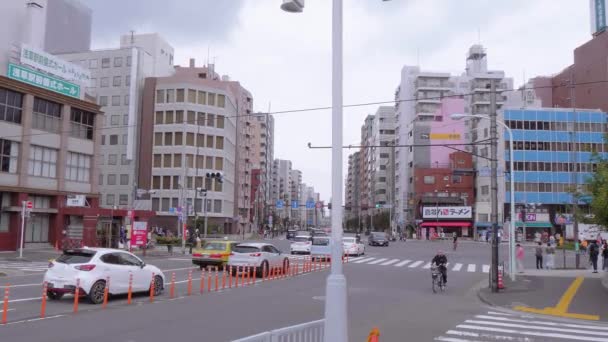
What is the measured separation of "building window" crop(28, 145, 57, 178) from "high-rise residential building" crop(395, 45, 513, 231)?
75.5 m

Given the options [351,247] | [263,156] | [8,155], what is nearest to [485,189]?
[351,247]

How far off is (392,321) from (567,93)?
327 feet

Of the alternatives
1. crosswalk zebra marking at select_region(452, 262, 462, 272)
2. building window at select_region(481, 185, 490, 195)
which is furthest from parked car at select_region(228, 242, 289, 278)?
building window at select_region(481, 185, 490, 195)

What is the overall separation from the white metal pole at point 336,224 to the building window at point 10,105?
37787 mm

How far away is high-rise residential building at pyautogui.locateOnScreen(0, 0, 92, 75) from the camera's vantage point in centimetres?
2773

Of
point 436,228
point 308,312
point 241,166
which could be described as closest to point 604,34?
point 436,228

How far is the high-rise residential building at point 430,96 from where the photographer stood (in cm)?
11194

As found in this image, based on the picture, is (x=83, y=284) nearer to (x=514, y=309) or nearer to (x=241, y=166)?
(x=514, y=309)

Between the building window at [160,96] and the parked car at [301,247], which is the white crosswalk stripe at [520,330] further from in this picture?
the building window at [160,96]

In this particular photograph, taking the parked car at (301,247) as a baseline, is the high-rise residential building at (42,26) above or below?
above

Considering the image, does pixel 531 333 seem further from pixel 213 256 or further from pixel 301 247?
pixel 301 247

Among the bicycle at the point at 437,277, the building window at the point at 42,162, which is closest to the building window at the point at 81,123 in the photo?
the building window at the point at 42,162

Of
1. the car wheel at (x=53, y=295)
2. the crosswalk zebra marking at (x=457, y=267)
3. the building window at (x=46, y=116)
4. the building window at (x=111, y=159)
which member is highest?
the building window at (x=111, y=159)

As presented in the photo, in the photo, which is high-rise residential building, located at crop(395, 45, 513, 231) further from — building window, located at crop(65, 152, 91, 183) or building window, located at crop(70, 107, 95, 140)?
building window, located at crop(70, 107, 95, 140)
